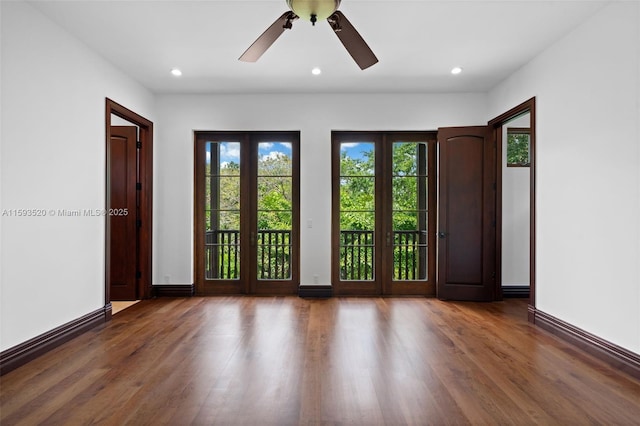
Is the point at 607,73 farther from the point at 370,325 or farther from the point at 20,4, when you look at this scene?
the point at 20,4

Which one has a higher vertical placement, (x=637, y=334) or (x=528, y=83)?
(x=528, y=83)

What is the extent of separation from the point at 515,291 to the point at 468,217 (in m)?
1.28

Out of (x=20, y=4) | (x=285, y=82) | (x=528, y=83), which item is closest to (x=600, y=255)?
(x=528, y=83)

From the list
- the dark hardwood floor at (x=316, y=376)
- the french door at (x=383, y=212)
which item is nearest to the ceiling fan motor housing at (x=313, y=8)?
the dark hardwood floor at (x=316, y=376)

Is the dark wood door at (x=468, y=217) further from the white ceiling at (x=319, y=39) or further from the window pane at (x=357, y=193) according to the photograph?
the window pane at (x=357, y=193)

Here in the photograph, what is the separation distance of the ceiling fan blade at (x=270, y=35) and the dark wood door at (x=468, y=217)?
10.4 feet

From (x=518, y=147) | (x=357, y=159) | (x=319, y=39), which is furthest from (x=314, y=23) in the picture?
(x=518, y=147)

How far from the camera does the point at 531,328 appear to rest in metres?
3.59

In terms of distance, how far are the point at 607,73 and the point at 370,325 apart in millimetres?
3095

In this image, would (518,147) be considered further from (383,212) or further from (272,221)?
(272,221)

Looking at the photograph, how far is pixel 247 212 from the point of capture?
504 cm

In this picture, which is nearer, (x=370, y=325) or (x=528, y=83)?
(x=370, y=325)

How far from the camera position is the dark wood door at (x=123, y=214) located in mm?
4656

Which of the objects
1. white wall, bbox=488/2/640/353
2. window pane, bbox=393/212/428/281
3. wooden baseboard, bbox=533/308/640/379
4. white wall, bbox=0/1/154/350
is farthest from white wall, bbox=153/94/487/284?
wooden baseboard, bbox=533/308/640/379
